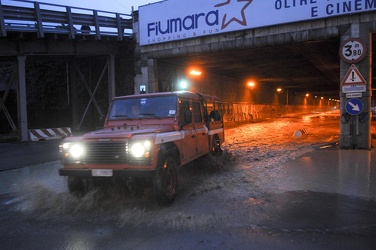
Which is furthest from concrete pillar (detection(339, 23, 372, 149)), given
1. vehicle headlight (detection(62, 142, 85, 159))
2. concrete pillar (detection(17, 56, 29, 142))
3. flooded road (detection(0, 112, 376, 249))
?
concrete pillar (detection(17, 56, 29, 142))

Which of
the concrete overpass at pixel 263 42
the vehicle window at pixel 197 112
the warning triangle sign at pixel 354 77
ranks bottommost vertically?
the vehicle window at pixel 197 112

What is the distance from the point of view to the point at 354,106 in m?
11.6

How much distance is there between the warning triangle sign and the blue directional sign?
0.61 m

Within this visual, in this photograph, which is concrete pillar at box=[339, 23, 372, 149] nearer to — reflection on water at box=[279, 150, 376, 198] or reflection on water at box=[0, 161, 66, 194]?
reflection on water at box=[279, 150, 376, 198]

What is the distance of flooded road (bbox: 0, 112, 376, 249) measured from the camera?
451cm

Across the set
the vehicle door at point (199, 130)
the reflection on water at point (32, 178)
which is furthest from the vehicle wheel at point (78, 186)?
the vehicle door at point (199, 130)

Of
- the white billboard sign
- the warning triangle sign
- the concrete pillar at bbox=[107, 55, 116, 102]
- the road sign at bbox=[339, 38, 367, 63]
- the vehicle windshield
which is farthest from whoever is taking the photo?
the concrete pillar at bbox=[107, 55, 116, 102]

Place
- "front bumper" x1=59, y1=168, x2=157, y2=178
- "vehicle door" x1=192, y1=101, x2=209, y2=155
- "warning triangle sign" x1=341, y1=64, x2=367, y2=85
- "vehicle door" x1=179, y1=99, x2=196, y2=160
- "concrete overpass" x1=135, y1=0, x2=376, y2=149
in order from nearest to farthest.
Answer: "front bumper" x1=59, y1=168, x2=157, y2=178 < "vehicle door" x1=179, y1=99, x2=196, y2=160 < "vehicle door" x1=192, y1=101, x2=209, y2=155 < "warning triangle sign" x1=341, y1=64, x2=367, y2=85 < "concrete overpass" x1=135, y1=0, x2=376, y2=149

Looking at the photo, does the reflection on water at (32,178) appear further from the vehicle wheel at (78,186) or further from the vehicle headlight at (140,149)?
the vehicle headlight at (140,149)

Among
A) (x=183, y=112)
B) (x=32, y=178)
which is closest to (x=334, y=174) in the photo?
(x=183, y=112)

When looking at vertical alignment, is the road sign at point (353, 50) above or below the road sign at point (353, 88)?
above

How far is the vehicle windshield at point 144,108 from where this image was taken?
7.15 metres

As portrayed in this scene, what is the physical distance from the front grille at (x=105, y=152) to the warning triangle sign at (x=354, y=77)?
9.04 m

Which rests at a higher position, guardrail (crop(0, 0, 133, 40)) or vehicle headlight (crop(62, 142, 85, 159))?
guardrail (crop(0, 0, 133, 40))
